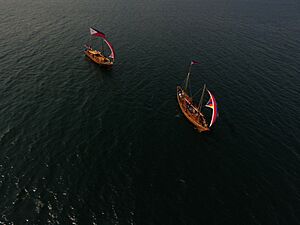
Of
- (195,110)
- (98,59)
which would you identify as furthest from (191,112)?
(98,59)

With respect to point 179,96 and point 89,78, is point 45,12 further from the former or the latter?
point 179,96

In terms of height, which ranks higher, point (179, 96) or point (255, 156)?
point (179, 96)

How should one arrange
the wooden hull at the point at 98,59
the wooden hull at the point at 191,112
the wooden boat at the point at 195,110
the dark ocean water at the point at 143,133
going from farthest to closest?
1. the wooden hull at the point at 98,59
2. the wooden hull at the point at 191,112
3. the wooden boat at the point at 195,110
4. the dark ocean water at the point at 143,133

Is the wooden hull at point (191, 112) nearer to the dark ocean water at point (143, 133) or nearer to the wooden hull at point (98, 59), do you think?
the dark ocean water at point (143, 133)

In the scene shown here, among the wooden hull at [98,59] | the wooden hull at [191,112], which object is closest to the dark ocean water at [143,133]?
the wooden hull at [191,112]

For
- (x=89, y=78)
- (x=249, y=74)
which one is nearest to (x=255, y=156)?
(x=249, y=74)

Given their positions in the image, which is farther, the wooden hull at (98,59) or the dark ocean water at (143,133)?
the wooden hull at (98,59)
